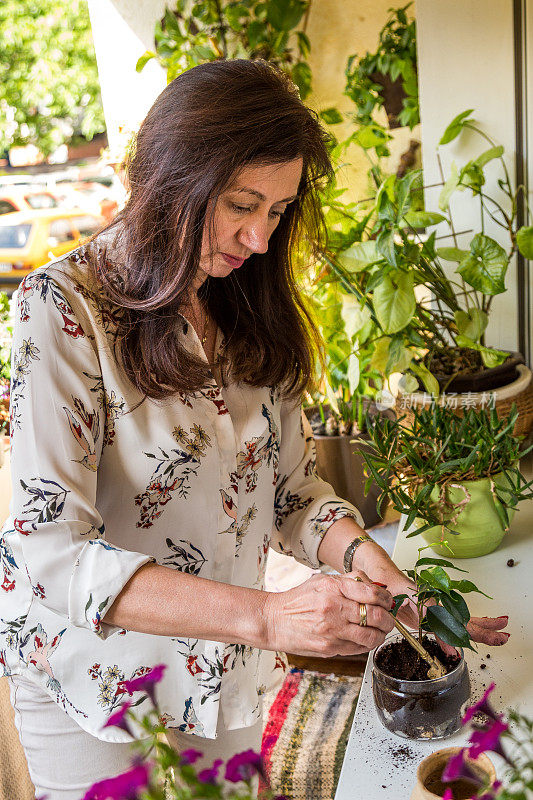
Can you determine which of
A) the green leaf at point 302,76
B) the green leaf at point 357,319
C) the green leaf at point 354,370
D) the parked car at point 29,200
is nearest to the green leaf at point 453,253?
the green leaf at point 357,319

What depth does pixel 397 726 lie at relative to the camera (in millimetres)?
968

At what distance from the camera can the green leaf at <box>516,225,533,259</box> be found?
164cm

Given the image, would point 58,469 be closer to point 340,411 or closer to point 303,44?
point 340,411

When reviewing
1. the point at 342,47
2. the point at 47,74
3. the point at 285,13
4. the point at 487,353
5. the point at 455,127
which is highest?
the point at 47,74

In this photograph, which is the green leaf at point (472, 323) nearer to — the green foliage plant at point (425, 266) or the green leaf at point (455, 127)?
the green foliage plant at point (425, 266)

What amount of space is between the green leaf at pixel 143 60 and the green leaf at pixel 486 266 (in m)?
1.54

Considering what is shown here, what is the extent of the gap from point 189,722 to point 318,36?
2323mm

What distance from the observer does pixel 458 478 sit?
138 centimetres

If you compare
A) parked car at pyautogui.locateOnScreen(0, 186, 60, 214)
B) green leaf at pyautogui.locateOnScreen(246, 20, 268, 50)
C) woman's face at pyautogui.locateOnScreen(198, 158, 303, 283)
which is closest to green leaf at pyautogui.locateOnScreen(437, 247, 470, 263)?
woman's face at pyautogui.locateOnScreen(198, 158, 303, 283)

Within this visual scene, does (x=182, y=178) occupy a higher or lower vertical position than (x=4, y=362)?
higher

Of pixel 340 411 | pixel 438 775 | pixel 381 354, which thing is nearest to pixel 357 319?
pixel 381 354

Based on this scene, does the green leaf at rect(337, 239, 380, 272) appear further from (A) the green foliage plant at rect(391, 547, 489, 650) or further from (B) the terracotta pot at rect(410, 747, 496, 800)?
(B) the terracotta pot at rect(410, 747, 496, 800)

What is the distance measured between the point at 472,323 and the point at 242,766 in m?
1.38

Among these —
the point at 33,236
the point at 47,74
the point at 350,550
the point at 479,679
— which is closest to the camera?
the point at 479,679
